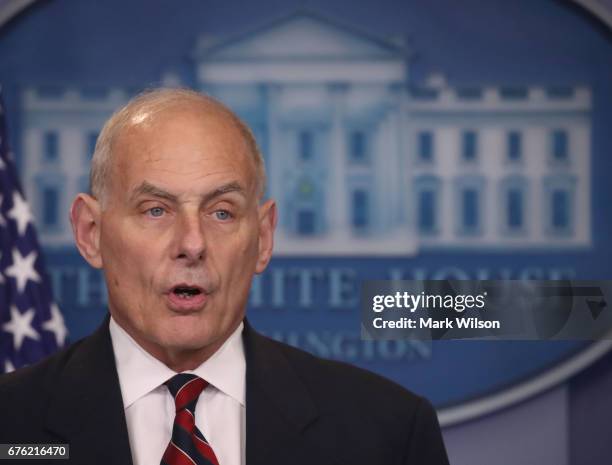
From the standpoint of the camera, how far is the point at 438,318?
218cm

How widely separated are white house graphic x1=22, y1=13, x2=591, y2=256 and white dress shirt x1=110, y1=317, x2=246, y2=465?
112 centimetres

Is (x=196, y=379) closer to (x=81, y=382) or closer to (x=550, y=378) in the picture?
(x=81, y=382)

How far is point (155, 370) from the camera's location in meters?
1.41

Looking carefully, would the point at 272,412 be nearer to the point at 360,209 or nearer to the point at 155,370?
the point at 155,370

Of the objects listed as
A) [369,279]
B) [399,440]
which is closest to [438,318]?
[369,279]

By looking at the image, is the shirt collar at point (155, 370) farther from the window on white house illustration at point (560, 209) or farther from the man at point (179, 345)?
the window on white house illustration at point (560, 209)

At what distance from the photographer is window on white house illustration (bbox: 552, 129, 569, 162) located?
2543 millimetres

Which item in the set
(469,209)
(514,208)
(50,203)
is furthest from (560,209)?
(50,203)

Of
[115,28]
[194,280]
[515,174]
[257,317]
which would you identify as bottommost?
[257,317]

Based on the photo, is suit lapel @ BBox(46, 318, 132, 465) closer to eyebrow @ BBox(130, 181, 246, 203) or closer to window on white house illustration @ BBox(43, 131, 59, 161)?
eyebrow @ BBox(130, 181, 246, 203)

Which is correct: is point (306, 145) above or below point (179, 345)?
above

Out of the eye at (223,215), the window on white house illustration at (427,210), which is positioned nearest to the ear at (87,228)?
the eye at (223,215)

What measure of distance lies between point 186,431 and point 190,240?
269 millimetres

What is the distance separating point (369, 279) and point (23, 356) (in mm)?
919
